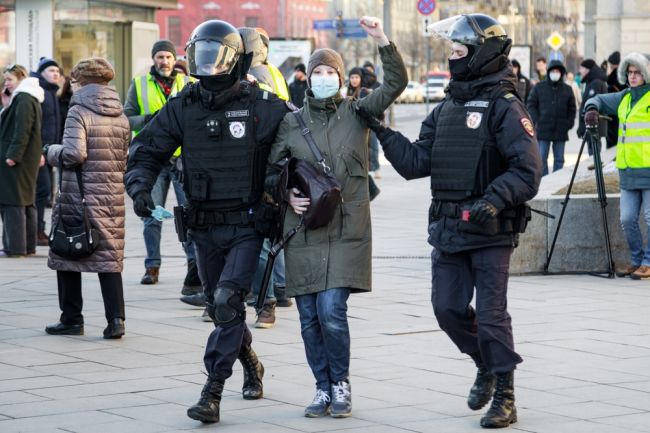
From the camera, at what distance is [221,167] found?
6953 mm

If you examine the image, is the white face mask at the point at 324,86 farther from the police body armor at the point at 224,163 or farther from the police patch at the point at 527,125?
the police patch at the point at 527,125

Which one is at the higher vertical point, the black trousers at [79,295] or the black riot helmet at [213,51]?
the black riot helmet at [213,51]

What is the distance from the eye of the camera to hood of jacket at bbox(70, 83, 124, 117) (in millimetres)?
9172

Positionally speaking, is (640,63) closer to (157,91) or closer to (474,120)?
(157,91)

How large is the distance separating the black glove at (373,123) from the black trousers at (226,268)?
0.74m

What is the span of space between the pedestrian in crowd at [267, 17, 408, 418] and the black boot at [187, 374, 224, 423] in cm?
43

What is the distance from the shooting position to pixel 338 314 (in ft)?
22.6

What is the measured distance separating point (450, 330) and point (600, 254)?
573 cm

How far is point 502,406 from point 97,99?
3746mm

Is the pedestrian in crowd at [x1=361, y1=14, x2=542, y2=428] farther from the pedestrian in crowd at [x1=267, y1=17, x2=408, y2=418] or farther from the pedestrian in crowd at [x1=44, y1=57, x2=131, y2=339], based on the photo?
the pedestrian in crowd at [x1=44, y1=57, x2=131, y2=339]

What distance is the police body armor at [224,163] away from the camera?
6.94 metres

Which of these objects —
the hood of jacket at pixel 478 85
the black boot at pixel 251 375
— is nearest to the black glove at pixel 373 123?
the hood of jacket at pixel 478 85

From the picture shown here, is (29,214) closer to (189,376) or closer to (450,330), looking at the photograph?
(189,376)

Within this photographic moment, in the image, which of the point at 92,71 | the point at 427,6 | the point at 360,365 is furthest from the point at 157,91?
the point at 427,6
